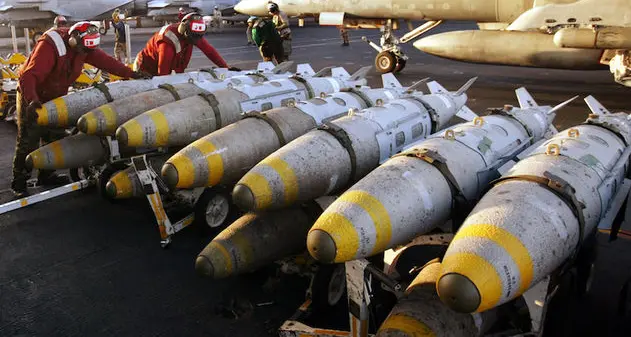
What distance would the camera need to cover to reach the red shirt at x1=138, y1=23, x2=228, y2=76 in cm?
1091

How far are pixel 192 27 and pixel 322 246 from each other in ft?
25.2

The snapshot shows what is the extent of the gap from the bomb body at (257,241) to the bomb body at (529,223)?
79.5 inches

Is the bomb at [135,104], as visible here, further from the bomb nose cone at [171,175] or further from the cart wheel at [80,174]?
the bomb nose cone at [171,175]

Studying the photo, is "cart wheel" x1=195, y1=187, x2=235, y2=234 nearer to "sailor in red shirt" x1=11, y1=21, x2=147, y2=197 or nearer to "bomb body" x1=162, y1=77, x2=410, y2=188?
"bomb body" x1=162, y1=77, x2=410, y2=188

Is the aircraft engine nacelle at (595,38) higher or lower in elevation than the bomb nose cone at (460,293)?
higher

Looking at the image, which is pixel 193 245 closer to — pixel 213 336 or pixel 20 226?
pixel 213 336

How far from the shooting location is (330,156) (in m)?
5.96

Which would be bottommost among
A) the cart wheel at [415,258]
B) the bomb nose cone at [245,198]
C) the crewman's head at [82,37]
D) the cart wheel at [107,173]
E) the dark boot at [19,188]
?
the cart wheel at [415,258]

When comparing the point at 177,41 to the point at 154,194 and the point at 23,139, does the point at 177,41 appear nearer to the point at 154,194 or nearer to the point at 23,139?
the point at 23,139

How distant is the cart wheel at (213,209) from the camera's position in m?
7.23

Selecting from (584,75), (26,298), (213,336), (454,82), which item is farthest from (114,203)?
(584,75)

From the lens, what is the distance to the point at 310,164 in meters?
5.73

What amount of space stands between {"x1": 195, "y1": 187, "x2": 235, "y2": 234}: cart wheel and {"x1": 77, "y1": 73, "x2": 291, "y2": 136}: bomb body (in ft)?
6.21

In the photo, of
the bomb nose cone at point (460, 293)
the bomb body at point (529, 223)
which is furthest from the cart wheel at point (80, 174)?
the bomb nose cone at point (460, 293)
